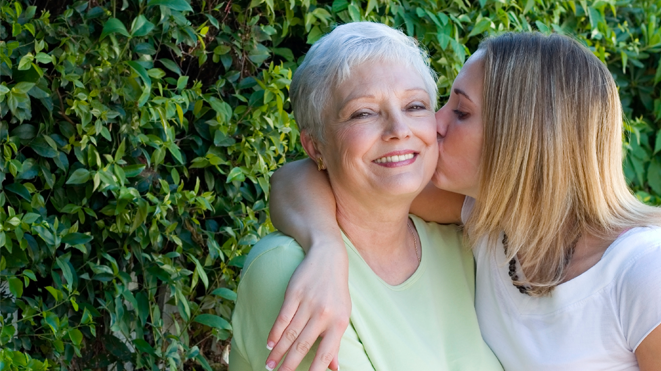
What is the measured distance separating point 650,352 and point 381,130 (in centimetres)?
95

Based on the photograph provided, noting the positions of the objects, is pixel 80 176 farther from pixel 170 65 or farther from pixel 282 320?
pixel 282 320

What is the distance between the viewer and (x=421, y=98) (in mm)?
2248

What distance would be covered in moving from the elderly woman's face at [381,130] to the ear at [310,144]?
0.14 m

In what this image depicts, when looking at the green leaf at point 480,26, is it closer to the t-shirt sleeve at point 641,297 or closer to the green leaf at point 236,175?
the green leaf at point 236,175

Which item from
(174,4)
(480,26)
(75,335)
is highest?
(174,4)

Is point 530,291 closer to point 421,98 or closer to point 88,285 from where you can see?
point 421,98

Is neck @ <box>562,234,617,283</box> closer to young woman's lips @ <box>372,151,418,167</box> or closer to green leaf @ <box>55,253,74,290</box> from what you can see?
young woman's lips @ <box>372,151,418,167</box>

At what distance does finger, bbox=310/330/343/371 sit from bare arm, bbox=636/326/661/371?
0.81 meters

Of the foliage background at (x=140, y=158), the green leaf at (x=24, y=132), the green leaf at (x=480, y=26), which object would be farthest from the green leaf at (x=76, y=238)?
the green leaf at (x=480, y=26)

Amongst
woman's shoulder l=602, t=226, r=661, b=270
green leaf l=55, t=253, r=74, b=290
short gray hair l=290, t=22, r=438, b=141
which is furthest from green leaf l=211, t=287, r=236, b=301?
woman's shoulder l=602, t=226, r=661, b=270

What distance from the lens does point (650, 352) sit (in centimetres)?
189

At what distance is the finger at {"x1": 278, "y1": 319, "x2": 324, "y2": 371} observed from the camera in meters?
1.78

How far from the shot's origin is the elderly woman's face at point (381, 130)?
2.15 metres

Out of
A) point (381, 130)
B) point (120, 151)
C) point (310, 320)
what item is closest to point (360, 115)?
point (381, 130)
